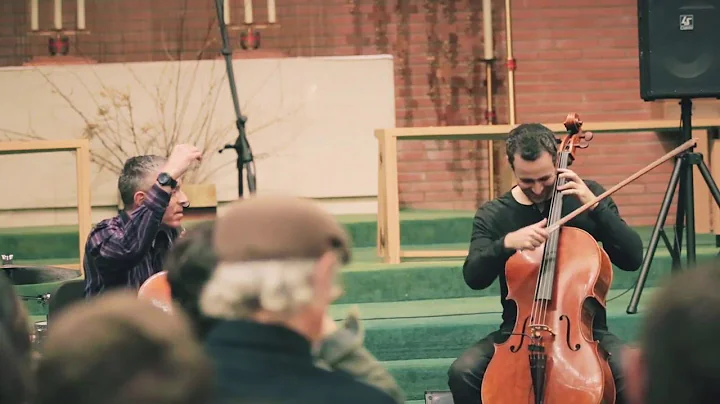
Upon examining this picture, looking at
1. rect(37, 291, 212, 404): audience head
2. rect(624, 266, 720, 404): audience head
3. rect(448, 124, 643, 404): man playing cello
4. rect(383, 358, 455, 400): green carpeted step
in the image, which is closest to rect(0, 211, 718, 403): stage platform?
rect(383, 358, 455, 400): green carpeted step

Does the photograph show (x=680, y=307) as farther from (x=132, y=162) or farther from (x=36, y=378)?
(x=132, y=162)

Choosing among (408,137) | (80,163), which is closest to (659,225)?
(408,137)

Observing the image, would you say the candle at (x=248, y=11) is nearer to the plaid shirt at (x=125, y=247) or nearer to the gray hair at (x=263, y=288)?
the plaid shirt at (x=125, y=247)

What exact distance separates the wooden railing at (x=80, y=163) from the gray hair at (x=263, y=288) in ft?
11.5

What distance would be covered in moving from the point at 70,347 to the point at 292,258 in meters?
0.52

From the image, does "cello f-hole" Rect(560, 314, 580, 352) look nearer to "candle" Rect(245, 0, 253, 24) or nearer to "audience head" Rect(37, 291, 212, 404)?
"audience head" Rect(37, 291, 212, 404)

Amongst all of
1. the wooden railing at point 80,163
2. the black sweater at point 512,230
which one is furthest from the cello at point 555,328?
the wooden railing at point 80,163

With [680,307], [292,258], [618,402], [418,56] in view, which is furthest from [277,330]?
[418,56]

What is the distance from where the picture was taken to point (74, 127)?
6277 millimetres

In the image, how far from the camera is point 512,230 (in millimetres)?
Answer: 3783

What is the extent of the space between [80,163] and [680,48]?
9.10 feet

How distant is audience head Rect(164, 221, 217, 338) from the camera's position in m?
2.25

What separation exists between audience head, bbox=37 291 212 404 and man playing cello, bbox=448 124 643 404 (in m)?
2.34

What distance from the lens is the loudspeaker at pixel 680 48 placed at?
446 cm
